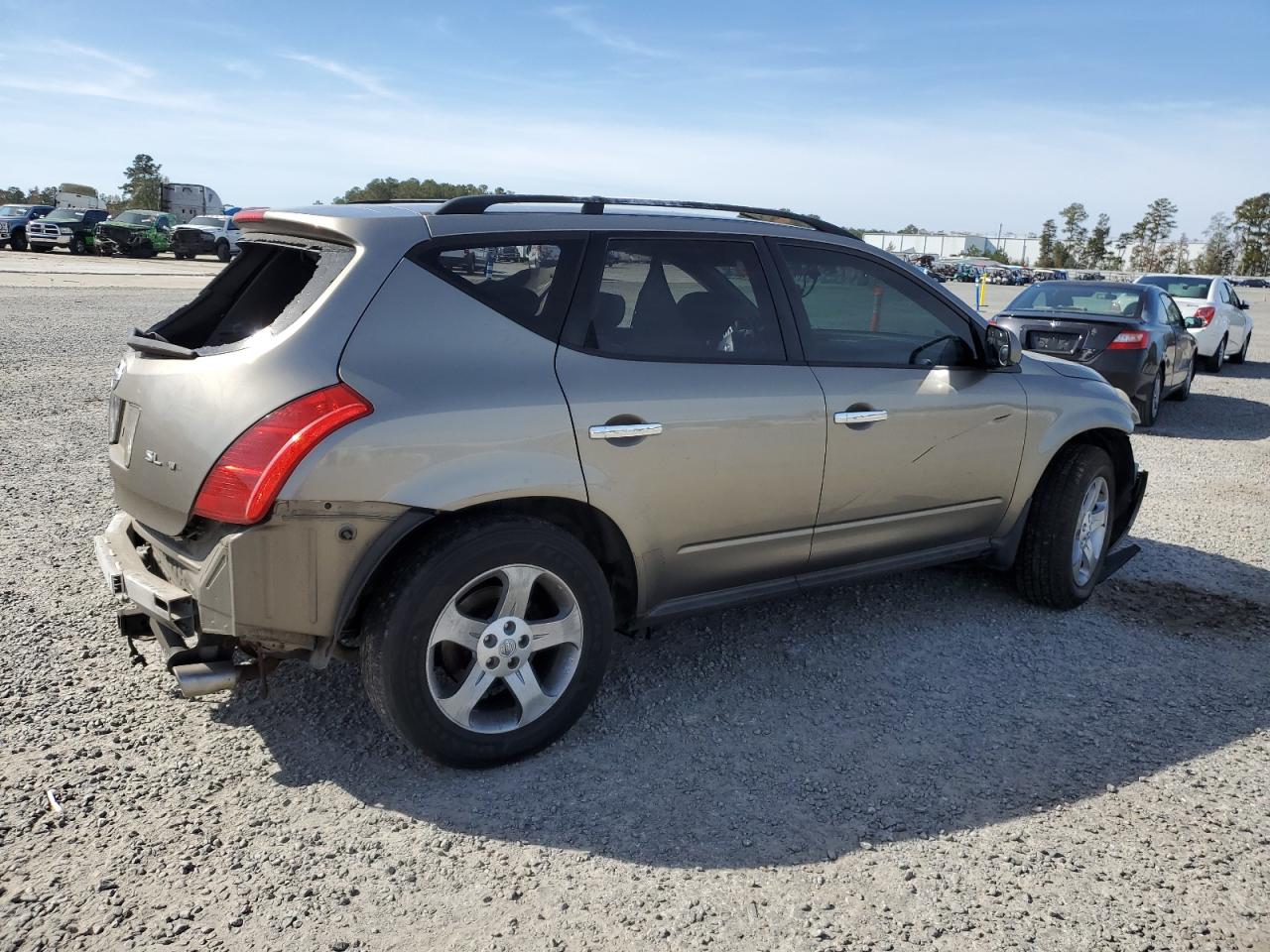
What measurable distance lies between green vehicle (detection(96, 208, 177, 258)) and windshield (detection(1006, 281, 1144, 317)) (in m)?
32.2

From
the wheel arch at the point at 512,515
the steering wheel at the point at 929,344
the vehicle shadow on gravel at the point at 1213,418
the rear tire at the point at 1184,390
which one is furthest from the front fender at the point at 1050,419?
the rear tire at the point at 1184,390

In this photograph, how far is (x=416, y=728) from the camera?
10.4 feet

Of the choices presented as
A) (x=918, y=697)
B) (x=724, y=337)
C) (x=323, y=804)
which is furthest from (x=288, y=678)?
(x=918, y=697)

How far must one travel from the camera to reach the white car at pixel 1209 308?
50.8 ft

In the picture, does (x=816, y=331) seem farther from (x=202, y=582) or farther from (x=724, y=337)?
(x=202, y=582)

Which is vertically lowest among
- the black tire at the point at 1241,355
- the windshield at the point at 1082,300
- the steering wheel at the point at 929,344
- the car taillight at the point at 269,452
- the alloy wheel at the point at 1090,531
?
the alloy wheel at the point at 1090,531

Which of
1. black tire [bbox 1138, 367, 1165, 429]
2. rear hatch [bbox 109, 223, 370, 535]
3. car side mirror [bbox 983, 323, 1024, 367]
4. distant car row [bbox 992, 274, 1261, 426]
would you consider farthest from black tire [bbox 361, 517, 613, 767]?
black tire [bbox 1138, 367, 1165, 429]

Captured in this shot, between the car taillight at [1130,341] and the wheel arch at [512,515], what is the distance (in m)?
8.30

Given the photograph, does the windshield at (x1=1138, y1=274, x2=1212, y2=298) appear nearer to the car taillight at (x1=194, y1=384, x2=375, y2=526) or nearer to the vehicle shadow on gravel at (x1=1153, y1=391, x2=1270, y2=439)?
the vehicle shadow on gravel at (x1=1153, y1=391, x2=1270, y2=439)

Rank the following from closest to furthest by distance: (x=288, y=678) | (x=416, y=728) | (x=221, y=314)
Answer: (x=416, y=728)
(x=221, y=314)
(x=288, y=678)

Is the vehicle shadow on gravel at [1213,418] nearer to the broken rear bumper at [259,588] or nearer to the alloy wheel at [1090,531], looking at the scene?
the alloy wheel at [1090,531]

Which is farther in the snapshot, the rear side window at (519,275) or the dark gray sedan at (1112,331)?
the dark gray sedan at (1112,331)

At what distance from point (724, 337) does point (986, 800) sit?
185 cm

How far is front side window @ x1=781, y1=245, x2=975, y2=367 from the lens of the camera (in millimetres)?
4094
